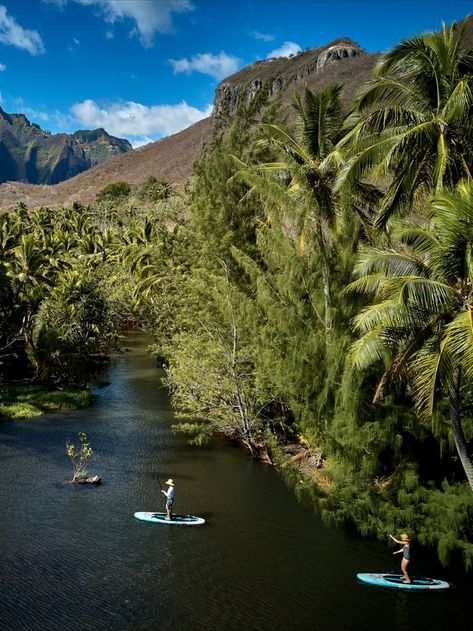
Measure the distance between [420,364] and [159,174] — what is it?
380 ft

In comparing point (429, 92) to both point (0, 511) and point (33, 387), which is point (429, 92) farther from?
point (33, 387)

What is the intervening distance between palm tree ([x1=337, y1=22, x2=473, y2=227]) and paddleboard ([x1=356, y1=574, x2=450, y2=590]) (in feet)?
30.8

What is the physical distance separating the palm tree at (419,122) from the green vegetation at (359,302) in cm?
5

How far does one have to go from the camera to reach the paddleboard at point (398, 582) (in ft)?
43.1

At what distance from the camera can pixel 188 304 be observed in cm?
2714

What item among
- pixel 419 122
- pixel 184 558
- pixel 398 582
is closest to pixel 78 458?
pixel 184 558

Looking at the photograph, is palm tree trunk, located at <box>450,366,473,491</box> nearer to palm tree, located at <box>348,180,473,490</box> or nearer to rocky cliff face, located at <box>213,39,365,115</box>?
palm tree, located at <box>348,180,473,490</box>

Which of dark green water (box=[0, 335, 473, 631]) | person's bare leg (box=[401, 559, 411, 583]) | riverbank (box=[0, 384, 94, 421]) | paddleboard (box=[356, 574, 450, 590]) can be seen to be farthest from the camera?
riverbank (box=[0, 384, 94, 421])

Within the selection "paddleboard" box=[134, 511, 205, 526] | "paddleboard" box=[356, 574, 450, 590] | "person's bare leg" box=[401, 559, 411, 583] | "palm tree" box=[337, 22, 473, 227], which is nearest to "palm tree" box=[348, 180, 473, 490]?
"palm tree" box=[337, 22, 473, 227]

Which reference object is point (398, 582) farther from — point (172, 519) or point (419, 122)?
point (419, 122)

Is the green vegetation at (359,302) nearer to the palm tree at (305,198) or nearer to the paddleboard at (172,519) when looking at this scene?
the palm tree at (305,198)

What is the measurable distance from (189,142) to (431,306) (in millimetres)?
127567

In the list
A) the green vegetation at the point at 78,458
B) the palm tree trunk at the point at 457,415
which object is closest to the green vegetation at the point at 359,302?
the palm tree trunk at the point at 457,415

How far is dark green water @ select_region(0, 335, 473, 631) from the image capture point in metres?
12.0
